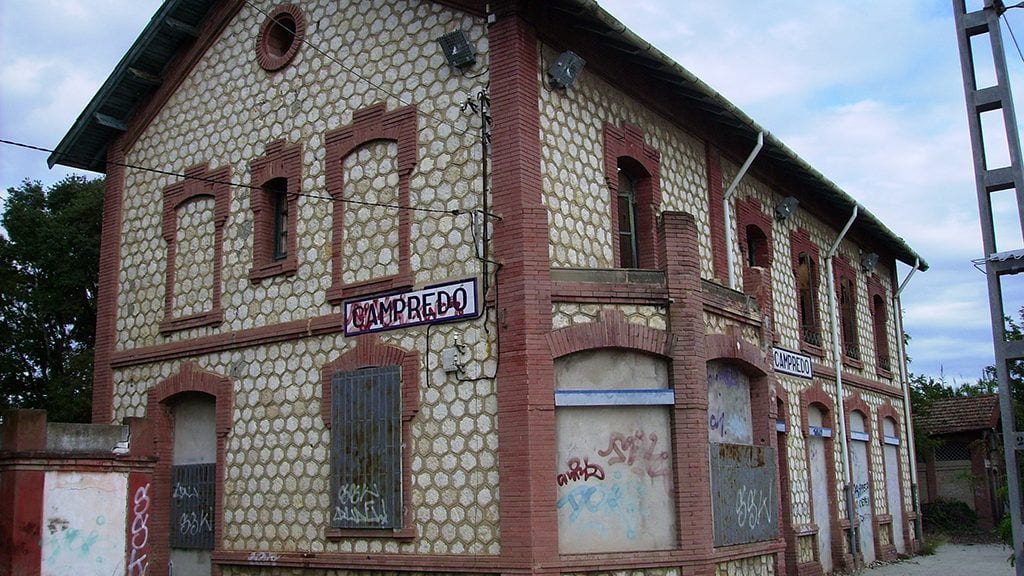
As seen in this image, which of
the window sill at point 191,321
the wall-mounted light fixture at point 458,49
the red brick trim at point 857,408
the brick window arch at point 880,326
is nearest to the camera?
the wall-mounted light fixture at point 458,49

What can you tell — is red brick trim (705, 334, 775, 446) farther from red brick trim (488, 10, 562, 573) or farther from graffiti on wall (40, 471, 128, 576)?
graffiti on wall (40, 471, 128, 576)

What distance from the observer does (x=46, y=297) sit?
25.3 metres

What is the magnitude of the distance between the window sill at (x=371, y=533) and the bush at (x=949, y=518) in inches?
832

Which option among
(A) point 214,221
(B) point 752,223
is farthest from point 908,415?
(A) point 214,221

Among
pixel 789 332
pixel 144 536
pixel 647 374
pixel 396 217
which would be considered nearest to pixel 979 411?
pixel 789 332

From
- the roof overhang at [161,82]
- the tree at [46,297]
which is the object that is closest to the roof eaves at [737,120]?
the roof overhang at [161,82]

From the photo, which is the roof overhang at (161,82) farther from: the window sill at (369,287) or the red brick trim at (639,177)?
the window sill at (369,287)

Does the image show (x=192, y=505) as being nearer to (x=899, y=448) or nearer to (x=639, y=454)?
(x=639, y=454)

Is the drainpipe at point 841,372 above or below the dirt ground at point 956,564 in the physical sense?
above

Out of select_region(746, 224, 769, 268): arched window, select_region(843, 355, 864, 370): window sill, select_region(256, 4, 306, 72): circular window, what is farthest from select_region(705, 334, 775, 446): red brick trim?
select_region(256, 4, 306, 72): circular window

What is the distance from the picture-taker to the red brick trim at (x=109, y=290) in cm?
1667

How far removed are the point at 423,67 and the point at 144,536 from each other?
6699 mm

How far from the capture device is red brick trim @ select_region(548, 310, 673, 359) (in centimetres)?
1198

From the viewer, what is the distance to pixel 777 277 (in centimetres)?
1897
